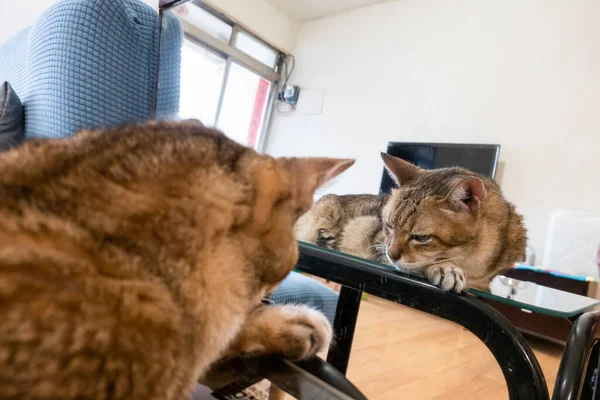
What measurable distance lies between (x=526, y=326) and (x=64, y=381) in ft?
9.01

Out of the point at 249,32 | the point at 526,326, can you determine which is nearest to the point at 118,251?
the point at 526,326

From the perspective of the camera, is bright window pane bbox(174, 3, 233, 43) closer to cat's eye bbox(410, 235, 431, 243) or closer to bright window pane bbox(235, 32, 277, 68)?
bright window pane bbox(235, 32, 277, 68)

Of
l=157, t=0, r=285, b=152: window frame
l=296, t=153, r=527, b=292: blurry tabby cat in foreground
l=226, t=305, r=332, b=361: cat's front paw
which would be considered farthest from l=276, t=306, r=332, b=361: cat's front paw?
l=157, t=0, r=285, b=152: window frame

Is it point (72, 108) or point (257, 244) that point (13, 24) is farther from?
point (257, 244)

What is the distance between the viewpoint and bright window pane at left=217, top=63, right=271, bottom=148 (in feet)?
12.8

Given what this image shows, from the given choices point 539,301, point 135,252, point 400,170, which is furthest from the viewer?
point 400,170

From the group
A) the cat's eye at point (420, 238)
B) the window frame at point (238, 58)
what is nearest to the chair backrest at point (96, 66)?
the cat's eye at point (420, 238)

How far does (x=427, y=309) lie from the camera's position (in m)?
0.55

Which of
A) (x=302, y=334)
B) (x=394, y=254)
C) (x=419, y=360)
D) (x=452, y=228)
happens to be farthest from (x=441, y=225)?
Result: (x=419, y=360)

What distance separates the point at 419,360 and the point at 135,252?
5.88 ft

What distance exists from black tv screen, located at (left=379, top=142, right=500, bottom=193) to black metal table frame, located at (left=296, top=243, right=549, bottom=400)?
81.5 inches

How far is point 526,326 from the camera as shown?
235 centimetres

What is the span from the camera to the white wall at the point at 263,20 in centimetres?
370

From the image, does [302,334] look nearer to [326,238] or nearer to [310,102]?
[326,238]
